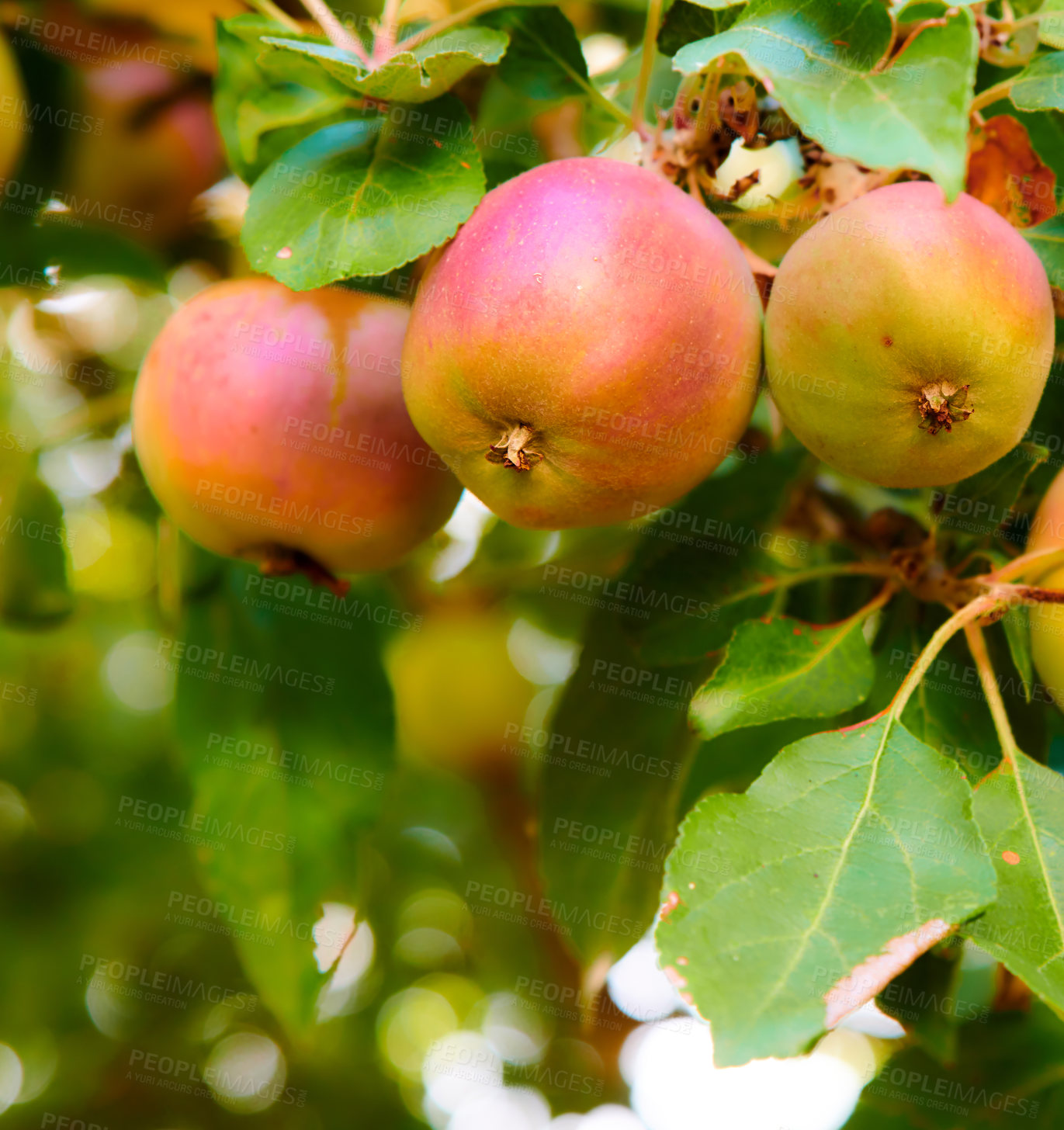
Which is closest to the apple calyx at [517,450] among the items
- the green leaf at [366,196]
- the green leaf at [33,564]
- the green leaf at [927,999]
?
the green leaf at [366,196]

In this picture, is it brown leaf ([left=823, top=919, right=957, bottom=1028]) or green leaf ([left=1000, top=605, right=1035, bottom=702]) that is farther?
green leaf ([left=1000, top=605, right=1035, bottom=702])

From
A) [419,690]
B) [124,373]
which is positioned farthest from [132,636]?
[124,373]

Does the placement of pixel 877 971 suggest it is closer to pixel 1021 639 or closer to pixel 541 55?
pixel 1021 639

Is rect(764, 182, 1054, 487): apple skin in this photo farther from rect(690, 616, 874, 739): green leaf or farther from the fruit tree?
rect(690, 616, 874, 739): green leaf

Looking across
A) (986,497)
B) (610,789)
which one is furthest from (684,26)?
(610,789)

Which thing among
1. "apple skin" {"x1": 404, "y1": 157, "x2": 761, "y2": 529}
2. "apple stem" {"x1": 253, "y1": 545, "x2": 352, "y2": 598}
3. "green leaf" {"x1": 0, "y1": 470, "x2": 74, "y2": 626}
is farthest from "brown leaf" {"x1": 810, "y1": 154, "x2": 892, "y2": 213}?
"green leaf" {"x1": 0, "y1": 470, "x2": 74, "y2": 626}

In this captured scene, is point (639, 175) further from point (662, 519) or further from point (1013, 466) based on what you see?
point (662, 519)
